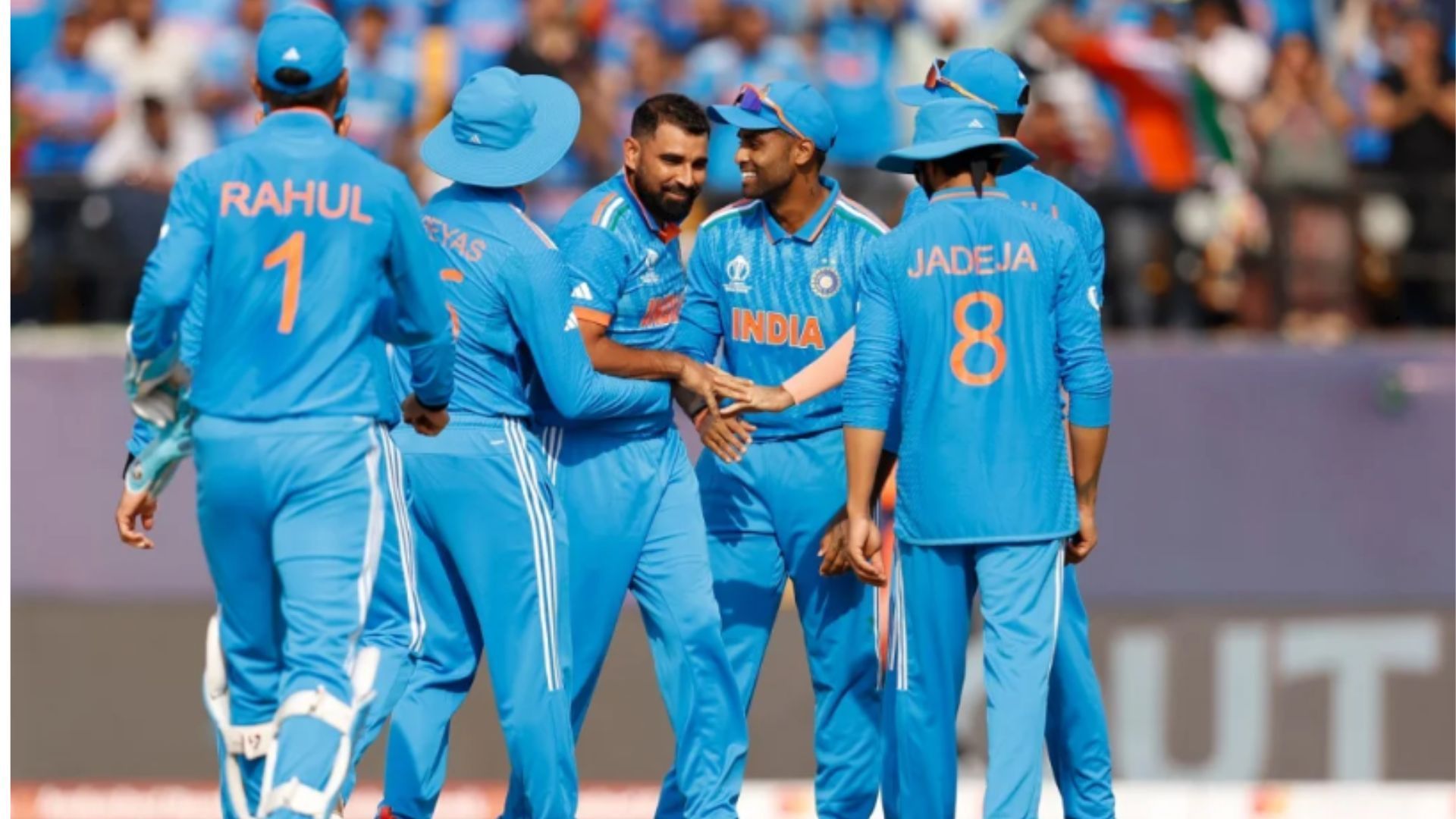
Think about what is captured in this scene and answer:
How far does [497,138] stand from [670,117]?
54cm

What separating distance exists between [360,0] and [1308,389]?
5948 millimetres

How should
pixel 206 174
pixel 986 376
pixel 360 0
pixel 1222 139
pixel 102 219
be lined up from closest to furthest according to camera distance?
1. pixel 206 174
2. pixel 986 376
3. pixel 102 219
4. pixel 1222 139
5. pixel 360 0

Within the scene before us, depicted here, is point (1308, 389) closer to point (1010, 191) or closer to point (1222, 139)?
point (1222, 139)

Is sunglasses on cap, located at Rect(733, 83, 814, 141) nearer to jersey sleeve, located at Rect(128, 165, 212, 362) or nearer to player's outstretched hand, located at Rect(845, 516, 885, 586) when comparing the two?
player's outstretched hand, located at Rect(845, 516, 885, 586)

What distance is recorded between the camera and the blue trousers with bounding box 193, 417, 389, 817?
666 centimetres

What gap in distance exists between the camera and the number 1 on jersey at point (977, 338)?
7211 mm

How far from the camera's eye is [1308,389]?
13.0 meters

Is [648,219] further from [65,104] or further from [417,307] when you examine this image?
[65,104]

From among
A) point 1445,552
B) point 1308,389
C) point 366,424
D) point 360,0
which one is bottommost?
point 1445,552

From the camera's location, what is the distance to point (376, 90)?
1414cm

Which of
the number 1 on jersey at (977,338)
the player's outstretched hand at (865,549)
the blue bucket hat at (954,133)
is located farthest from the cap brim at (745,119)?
the player's outstretched hand at (865,549)

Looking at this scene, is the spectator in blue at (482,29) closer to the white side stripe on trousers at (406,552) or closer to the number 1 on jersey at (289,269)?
the white side stripe on trousers at (406,552)

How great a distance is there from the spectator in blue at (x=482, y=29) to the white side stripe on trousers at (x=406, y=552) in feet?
23.3

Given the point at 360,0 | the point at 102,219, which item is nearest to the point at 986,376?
the point at 102,219
